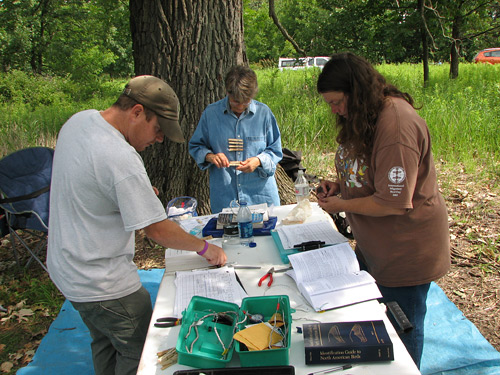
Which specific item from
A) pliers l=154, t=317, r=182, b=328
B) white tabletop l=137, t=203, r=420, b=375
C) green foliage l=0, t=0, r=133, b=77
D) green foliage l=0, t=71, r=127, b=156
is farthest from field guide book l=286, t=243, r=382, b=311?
green foliage l=0, t=0, r=133, b=77

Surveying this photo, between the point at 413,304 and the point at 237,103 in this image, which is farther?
the point at 237,103

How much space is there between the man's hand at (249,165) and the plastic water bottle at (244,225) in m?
0.57

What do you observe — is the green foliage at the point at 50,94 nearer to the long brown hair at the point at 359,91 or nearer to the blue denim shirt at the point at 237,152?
the blue denim shirt at the point at 237,152

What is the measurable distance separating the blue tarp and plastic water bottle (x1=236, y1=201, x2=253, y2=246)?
1416mm

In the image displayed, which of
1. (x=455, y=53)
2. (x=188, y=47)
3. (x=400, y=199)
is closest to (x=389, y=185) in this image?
(x=400, y=199)

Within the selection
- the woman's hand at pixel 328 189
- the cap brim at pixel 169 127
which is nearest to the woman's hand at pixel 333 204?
the woman's hand at pixel 328 189

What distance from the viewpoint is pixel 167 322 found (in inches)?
66.9

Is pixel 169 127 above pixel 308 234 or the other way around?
above

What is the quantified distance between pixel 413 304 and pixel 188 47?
119 inches

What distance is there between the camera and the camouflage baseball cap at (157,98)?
1.67 meters

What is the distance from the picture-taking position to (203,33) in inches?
151

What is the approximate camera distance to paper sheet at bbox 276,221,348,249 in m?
2.24

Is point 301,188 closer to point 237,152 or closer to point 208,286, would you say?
point 237,152

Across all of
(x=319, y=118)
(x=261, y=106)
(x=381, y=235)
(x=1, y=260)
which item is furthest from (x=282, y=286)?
(x=319, y=118)
